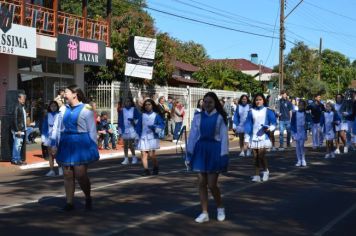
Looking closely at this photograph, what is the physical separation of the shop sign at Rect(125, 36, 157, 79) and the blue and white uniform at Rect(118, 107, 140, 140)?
650 centimetres

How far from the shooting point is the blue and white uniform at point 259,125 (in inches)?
482

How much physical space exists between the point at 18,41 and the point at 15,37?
0.67 ft

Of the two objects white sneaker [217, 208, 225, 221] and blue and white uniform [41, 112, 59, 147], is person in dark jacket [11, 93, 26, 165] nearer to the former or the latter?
blue and white uniform [41, 112, 59, 147]

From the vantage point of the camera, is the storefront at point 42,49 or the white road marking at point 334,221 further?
the storefront at point 42,49

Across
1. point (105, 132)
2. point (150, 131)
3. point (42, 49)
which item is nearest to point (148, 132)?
point (150, 131)

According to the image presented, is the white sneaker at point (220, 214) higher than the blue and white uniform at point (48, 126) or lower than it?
lower

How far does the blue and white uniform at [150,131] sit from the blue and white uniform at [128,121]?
7.95 ft

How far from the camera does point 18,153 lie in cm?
1675

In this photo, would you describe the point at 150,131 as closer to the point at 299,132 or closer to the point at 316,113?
the point at 299,132

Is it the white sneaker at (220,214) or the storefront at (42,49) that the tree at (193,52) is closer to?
the storefront at (42,49)

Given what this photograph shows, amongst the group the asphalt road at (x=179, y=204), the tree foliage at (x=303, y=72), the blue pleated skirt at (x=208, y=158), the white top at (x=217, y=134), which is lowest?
the asphalt road at (x=179, y=204)

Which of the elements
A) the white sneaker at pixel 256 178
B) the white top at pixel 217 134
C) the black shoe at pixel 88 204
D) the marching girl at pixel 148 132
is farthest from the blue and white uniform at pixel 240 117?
the white top at pixel 217 134

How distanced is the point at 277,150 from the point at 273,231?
1299 centimetres

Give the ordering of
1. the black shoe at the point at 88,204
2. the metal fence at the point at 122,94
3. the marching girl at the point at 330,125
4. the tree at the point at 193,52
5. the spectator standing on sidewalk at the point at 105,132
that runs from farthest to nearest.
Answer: the tree at the point at 193,52 < the metal fence at the point at 122,94 < the spectator standing on sidewalk at the point at 105,132 < the marching girl at the point at 330,125 < the black shoe at the point at 88,204
